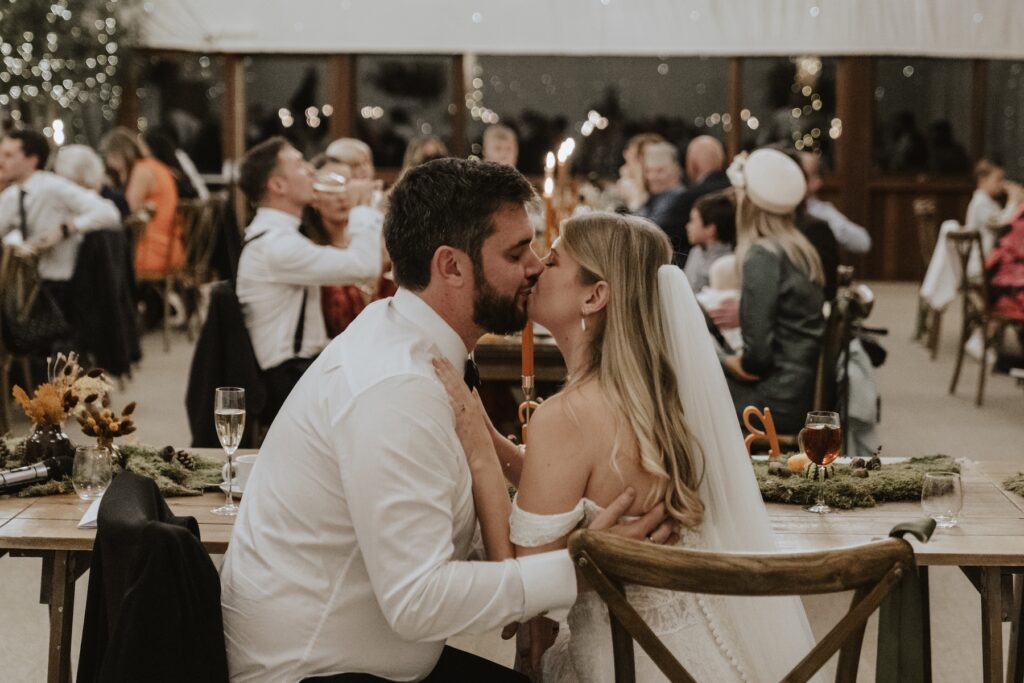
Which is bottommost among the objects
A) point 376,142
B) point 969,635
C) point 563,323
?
point 969,635

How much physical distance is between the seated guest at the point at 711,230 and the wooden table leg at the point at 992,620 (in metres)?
3.00

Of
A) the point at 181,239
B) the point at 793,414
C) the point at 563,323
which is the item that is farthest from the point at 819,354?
the point at 181,239

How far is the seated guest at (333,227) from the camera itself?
15.2 ft

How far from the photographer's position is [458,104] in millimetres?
12594

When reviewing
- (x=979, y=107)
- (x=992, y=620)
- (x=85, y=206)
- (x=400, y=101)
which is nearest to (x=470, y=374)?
(x=992, y=620)

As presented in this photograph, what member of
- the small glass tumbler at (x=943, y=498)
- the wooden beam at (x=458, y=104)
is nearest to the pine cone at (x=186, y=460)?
the small glass tumbler at (x=943, y=498)

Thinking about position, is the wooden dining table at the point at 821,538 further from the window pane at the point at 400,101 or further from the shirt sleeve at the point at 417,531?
the window pane at the point at 400,101

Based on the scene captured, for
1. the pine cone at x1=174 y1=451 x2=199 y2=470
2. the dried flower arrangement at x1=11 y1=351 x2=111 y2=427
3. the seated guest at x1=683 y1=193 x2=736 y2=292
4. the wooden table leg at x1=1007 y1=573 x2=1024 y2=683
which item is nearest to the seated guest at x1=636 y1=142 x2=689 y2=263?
the seated guest at x1=683 y1=193 x2=736 y2=292

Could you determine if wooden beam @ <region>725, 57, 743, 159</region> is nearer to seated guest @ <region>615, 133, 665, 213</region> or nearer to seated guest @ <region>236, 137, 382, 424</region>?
Answer: seated guest @ <region>615, 133, 665, 213</region>

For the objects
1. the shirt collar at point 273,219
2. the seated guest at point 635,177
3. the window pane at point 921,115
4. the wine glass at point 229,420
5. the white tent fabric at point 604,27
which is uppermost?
the white tent fabric at point 604,27

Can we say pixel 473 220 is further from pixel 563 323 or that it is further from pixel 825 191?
pixel 825 191

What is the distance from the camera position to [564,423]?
196 cm

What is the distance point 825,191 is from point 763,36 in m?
1.61

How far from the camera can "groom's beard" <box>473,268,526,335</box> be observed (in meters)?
1.93
